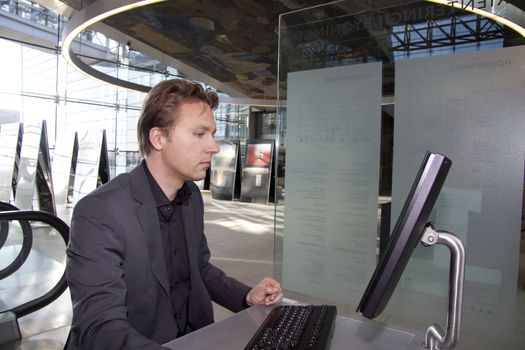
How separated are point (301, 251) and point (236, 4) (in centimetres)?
524

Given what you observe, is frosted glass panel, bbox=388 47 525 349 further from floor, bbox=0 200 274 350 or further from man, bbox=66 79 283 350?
floor, bbox=0 200 274 350

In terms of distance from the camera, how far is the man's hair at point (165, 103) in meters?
1.54

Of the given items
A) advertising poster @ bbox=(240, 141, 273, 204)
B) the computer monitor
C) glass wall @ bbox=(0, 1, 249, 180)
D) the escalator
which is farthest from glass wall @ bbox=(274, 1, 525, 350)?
advertising poster @ bbox=(240, 141, 273, 204)

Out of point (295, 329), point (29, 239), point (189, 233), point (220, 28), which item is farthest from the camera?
point (220, 28)

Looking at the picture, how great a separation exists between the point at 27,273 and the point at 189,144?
353 cm

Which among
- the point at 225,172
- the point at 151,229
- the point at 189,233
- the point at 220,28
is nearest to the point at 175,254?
the point at 189,233

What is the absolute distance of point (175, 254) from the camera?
157cm

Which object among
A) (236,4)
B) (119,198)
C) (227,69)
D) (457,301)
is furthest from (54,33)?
(457,301)

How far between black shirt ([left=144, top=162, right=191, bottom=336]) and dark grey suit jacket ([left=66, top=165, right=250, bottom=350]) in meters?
0.03

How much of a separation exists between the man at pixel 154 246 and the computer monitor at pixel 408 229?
59cm

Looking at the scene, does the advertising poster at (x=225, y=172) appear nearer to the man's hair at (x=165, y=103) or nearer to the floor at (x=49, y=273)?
the floor at (x=49, y=273)

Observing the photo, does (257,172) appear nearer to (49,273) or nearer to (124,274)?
(49,273)

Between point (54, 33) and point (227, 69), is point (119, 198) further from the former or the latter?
point (54, 33)

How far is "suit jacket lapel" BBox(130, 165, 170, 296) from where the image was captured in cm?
139
